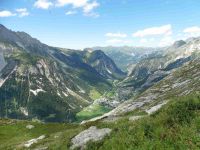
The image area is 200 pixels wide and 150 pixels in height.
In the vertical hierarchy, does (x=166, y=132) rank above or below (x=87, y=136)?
above

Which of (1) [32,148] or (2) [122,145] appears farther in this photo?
(1) [32,148]

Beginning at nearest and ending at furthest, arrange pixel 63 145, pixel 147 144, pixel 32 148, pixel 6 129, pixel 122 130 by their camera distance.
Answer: pixel 147 144 < pixel 122 130 < pixel 63 145 < pixel 32 148 < pixel 6 129

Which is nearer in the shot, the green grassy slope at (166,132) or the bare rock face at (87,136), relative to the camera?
the green grassy slope at (166,132)

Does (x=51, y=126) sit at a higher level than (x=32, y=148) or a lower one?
lower

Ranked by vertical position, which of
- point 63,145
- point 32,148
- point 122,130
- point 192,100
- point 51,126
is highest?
point 192,100

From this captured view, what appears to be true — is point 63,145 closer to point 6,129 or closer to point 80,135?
point 80,135

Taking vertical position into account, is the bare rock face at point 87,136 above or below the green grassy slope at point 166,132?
below

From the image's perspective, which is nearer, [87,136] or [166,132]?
[166,132]

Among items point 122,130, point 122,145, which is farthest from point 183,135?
point 122,130

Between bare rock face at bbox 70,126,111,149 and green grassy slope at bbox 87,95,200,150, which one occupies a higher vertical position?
green grassy slope at bbox 87,95,200,150

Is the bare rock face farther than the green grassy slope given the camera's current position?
Yes

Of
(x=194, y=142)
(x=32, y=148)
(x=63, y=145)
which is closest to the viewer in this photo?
(x=194, y=142)
